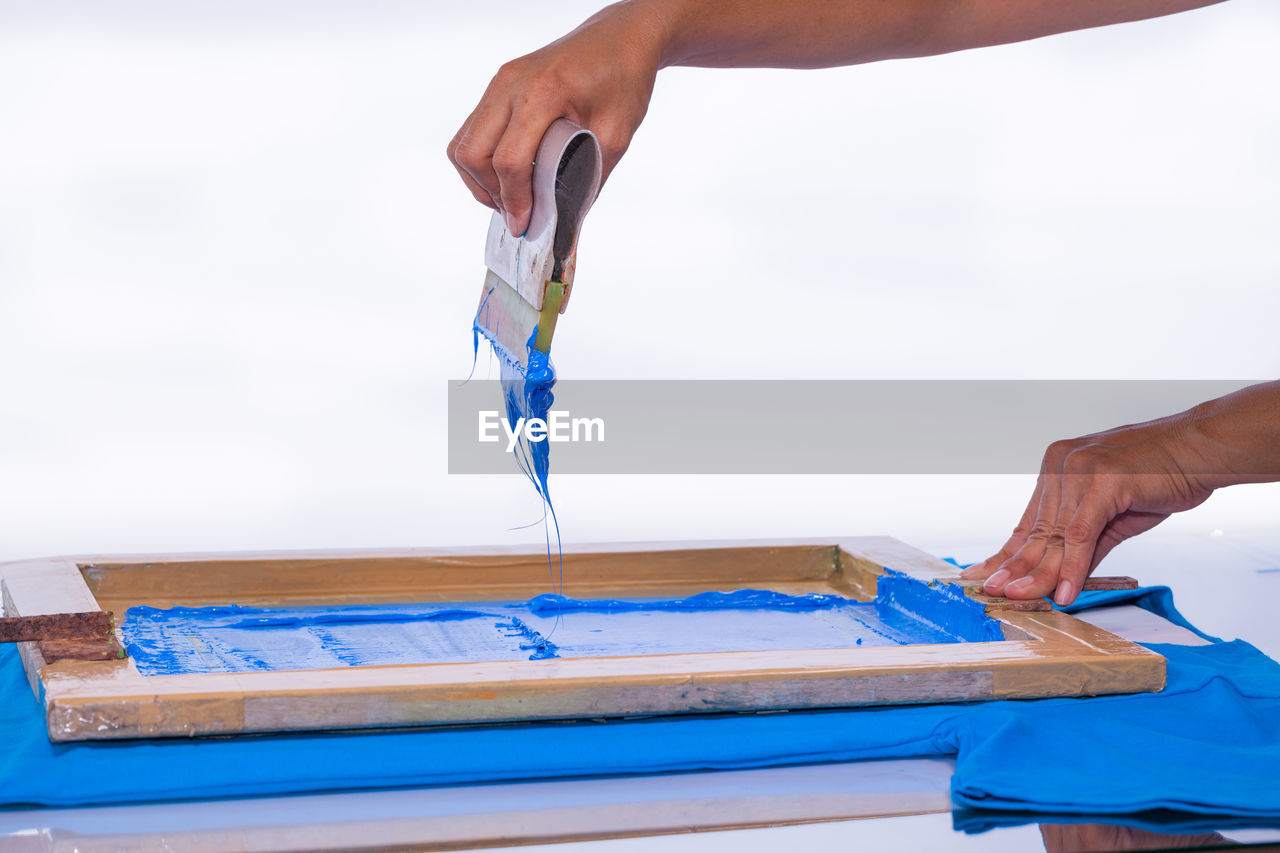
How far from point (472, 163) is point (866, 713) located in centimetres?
70

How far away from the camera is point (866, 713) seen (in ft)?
4.43

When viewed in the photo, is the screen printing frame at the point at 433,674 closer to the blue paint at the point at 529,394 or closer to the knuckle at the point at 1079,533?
the knuckle at the point at 1079,533

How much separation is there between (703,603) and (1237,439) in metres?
0.72

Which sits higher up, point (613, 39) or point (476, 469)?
point (613, 39)

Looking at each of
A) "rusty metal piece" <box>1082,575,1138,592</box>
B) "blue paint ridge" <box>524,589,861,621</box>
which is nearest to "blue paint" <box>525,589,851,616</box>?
"blue paint ridge" <box>524,589,861,621</box>

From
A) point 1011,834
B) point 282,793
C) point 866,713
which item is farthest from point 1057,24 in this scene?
point 282,793

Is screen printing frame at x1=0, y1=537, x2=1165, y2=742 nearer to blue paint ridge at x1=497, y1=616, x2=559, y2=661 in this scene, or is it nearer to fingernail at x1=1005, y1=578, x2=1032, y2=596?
fingernail at x1=1005, y1=578, x2=1032, y2=596

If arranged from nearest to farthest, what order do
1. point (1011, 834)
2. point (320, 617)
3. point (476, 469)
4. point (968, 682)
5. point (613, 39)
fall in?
1. point (1011, 834)
2. point (968, 682)
3. point (613, 39)
4. point (320, 617)
5. point (476, 469)

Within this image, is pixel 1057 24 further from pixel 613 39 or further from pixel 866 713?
pixel 866 713

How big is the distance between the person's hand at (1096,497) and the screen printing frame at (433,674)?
0.07 m

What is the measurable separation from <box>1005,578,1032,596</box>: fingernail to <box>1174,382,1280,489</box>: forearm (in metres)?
0.25

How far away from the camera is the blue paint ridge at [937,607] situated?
5.52ft

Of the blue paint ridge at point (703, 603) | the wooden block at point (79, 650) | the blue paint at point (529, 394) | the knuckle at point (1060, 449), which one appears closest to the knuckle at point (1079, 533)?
the knuckle at point (1060, 449)

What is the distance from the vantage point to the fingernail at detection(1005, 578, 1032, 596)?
1.72 metres
